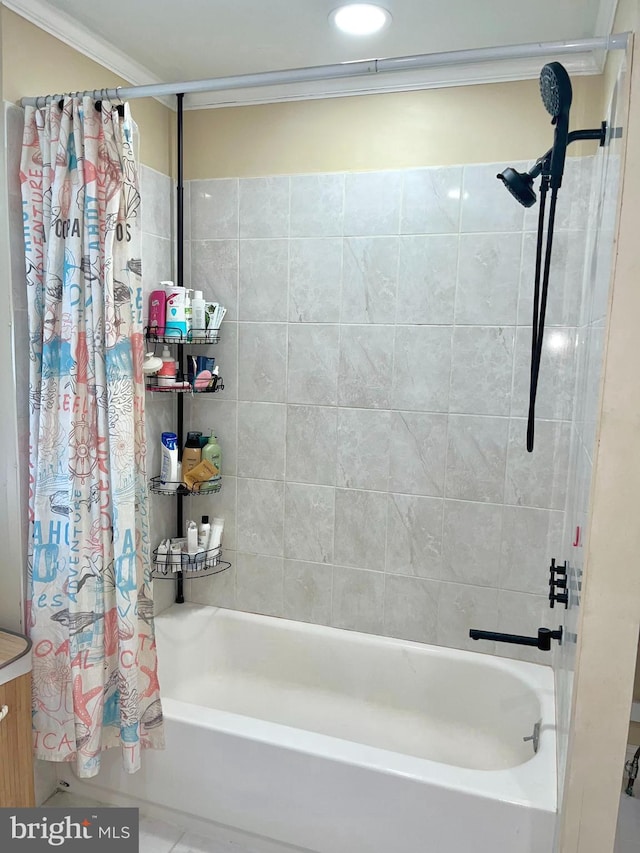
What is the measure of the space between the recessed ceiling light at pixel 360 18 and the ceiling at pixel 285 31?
3cm

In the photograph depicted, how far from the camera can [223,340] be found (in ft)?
8.38

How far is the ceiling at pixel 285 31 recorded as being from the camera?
1806 millimetres

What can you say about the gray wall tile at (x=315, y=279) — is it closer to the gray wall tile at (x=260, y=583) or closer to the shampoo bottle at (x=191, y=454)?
the shampoo bottle at (x=191, y=454)

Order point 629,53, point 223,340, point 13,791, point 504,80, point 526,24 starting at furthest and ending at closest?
point 223,340
point 504,80
point 526,24
point 13,791
point 629,53

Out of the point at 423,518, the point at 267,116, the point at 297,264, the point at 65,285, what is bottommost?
the point at 423,518

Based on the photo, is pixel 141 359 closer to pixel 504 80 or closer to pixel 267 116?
pixel 267 116

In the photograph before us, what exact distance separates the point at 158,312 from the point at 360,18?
3.85 feet

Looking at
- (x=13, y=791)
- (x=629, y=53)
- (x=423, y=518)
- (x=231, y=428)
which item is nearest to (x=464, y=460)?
(x=423, y=518)

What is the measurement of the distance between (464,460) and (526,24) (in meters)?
1.41

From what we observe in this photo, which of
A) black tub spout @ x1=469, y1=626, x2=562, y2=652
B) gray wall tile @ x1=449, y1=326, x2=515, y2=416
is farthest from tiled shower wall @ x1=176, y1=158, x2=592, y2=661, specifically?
black tub spout @ x1=469, y1=626, x2=562, y2=652

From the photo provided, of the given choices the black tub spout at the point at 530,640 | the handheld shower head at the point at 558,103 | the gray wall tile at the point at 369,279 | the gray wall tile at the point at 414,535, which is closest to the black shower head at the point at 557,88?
the handheld shower head at the point at 558,103

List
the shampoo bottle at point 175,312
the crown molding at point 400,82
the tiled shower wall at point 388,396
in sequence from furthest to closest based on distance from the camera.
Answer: the shampoo bottle at point 175,312 → the tiled shower wall at point 388,396 → the crown molding at point 400,82

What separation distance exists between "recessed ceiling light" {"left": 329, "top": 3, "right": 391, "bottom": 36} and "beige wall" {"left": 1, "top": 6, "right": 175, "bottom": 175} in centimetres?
84

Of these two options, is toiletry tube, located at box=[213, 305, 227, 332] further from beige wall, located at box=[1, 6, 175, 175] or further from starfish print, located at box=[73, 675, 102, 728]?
starfish print, located at box=[73, 675, 102, 728]
